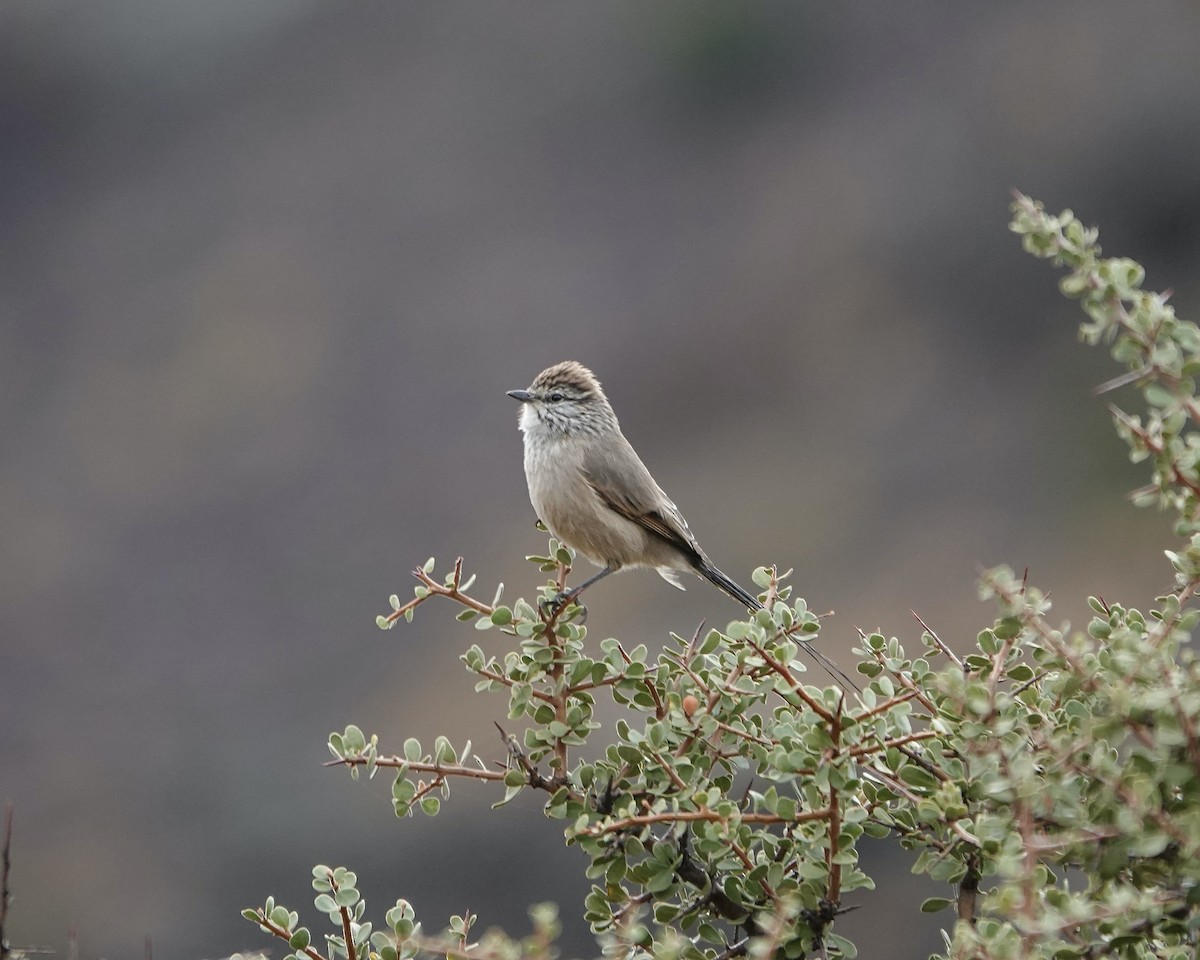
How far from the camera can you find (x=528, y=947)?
151cm

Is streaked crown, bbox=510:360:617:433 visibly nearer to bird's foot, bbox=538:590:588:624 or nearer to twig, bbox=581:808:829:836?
bird's foot, bbox=538:590:588:624

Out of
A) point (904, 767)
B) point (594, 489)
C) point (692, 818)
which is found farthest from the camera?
point (594, 489)

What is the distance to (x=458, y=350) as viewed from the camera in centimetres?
2291

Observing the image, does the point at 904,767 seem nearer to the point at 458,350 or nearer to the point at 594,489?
the point at 594,489

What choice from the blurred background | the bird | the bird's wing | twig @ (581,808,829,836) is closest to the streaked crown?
the bird

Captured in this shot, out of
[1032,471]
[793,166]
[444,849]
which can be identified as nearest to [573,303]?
[793,166]

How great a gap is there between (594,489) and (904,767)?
10.5 ft

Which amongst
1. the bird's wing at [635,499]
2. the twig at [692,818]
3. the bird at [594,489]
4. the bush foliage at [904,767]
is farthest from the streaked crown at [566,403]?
the twig at [692,818]

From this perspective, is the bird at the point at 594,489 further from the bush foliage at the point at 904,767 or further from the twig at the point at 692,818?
the twig at the point at 692,818

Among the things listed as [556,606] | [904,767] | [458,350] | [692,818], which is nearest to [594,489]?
[556,606]

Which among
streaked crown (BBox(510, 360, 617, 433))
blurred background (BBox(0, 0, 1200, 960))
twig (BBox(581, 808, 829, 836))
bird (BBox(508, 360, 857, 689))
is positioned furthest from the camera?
blurred background (BBox(0, 0, 1200, 960))

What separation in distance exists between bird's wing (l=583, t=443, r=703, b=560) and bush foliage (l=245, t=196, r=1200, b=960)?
2.66 metres

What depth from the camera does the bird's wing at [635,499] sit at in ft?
18.1

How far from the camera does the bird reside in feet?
17.7
